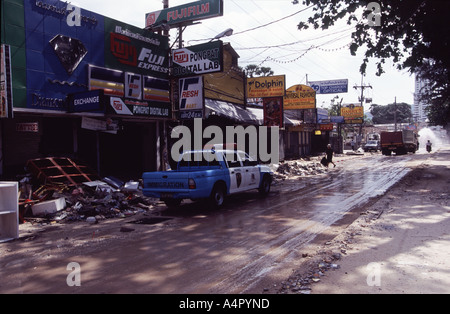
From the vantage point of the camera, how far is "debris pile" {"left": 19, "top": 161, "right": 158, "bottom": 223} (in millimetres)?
10000

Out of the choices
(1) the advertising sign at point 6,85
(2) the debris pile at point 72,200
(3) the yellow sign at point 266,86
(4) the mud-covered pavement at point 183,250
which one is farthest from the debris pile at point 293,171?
(1) the advertising sign at point 6,85

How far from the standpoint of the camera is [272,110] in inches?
964

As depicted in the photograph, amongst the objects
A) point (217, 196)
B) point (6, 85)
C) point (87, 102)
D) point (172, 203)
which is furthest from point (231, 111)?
point (6, 85)

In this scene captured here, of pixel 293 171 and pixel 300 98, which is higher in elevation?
pixel 300 98

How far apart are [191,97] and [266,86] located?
33.0ft

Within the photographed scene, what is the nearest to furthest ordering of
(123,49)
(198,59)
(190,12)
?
(123,49) → (198,59) → (190,12)

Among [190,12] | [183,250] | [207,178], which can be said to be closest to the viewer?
[183,250]

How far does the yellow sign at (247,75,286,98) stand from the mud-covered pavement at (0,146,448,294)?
14.9 m

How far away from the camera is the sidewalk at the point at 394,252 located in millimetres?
4570

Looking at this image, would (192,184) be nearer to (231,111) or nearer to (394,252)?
(394,252)
